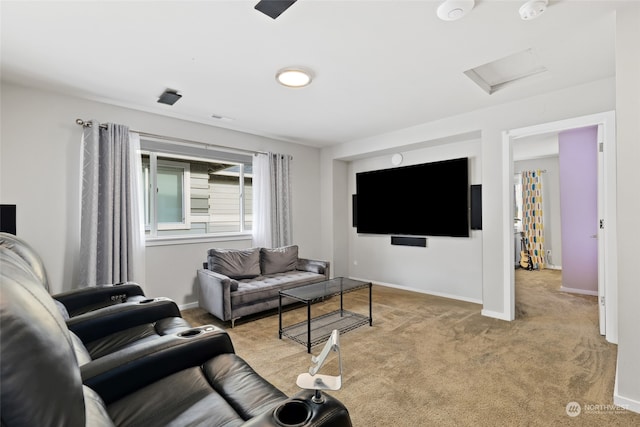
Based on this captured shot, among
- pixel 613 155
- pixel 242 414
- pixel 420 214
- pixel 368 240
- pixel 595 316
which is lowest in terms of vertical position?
pixel 595 316

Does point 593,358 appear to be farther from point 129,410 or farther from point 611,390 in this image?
point 129,410

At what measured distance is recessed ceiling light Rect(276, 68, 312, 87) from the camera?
2670mm

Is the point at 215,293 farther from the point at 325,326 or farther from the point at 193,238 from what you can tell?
the point at 325,326

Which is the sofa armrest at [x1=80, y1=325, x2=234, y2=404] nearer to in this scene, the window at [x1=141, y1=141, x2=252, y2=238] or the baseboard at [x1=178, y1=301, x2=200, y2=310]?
the baseboard at [x1=178, y1=301, x2=200, y2=310]

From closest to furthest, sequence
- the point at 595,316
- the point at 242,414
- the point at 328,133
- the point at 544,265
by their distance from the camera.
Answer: the point at 242,414 → the point at 595,316 → the point at 328,133 → the point at 544,265

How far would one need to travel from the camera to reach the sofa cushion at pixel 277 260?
4.28m

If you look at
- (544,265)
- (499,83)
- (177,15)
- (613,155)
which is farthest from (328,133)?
(544,265)

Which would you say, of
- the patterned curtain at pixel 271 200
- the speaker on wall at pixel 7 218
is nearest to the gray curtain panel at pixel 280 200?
the patterned curtain at pixel 271 200

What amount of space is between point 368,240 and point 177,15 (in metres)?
4.41

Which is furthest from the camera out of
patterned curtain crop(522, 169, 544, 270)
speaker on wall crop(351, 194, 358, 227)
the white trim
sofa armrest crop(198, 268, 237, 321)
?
patterned curtain crop(522, 169, 544, 270)

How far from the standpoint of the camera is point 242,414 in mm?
1203

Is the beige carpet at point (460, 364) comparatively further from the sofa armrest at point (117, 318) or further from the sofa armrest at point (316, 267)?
the sofa armrest at point (117, 318)

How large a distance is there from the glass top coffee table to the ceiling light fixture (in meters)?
2.42

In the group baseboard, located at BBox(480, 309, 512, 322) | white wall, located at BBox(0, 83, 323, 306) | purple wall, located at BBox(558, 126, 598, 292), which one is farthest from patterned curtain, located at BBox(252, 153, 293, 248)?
purple wall, located at BBox(558, 126, 598, 292)
